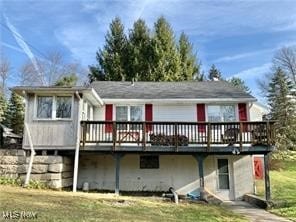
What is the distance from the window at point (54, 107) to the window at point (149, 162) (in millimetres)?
4413

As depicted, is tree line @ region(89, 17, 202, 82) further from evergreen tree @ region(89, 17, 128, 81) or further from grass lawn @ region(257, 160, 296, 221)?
grass lawn @ region(257, 160, 296, 221)

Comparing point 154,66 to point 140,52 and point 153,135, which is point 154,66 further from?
point 153,135

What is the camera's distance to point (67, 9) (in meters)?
14.0

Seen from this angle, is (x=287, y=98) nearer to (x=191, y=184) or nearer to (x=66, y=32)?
(x=191, y=184)

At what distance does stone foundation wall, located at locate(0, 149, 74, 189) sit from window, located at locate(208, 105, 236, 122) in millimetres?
7804

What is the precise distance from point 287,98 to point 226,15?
2310 centimetres

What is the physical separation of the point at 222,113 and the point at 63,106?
789 centimetres

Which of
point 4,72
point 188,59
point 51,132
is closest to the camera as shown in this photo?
point 51,132

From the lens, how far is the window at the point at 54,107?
14.5m

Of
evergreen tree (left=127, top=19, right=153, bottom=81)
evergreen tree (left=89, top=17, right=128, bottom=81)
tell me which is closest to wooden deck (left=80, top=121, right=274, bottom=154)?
evergreen tree (left=127, top=19, right=153, bottom=81)

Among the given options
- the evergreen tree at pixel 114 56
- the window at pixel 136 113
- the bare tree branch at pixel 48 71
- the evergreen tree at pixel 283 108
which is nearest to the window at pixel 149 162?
the window at pixel 136 113

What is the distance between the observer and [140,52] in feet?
116

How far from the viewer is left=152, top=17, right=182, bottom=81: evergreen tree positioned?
3328 centimetres

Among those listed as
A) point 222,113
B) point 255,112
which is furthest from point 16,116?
point 255,112
